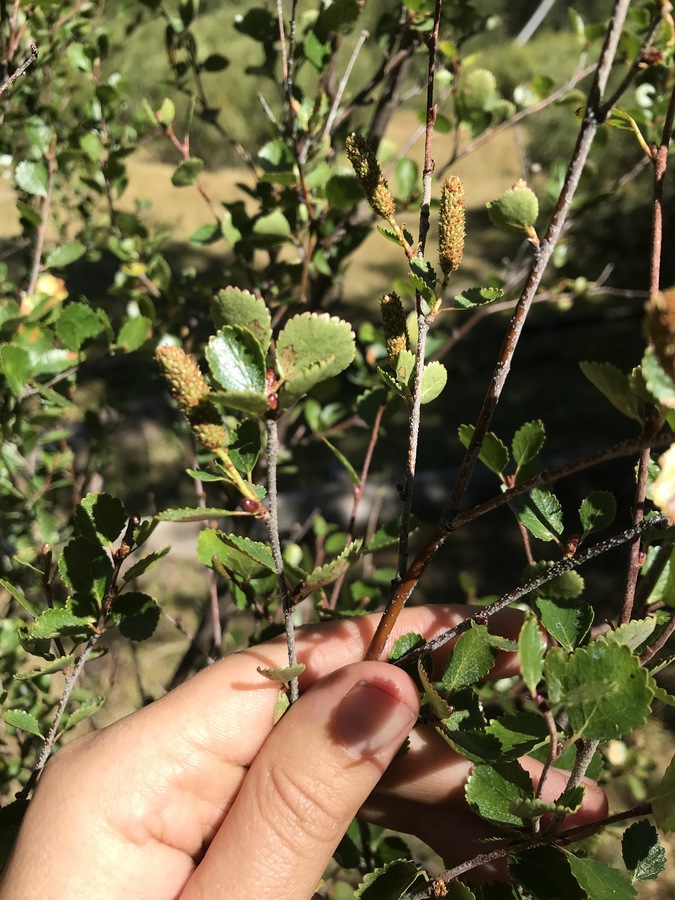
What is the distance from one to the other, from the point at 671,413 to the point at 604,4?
10576 millimetres

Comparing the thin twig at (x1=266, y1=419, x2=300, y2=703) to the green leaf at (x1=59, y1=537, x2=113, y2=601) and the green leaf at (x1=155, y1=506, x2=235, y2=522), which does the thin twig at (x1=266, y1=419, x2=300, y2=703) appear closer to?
the green leaf at (x1=155, y1=506, x2=235, y2=522)

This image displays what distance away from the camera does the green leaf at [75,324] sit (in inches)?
34.0

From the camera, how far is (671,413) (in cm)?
37

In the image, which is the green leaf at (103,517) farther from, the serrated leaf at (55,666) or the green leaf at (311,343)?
the green leaf at (311,343)

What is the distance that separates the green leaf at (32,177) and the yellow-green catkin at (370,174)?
761 mm

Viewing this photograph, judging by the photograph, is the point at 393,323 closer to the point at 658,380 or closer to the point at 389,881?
the point at 658,380

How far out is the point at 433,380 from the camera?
544 mm

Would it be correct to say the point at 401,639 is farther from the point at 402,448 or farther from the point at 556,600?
the point at 402,448

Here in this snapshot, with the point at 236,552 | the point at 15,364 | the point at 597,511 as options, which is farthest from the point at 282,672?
the point at 15,364

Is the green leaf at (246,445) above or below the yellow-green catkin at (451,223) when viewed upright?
below

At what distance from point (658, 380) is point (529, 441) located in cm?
28

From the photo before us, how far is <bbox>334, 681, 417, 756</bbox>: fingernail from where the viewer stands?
622 millimetres

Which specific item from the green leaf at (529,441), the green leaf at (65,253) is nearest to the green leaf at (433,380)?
the green leaf at (529,441)

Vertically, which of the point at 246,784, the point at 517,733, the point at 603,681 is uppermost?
the point at 603,681
